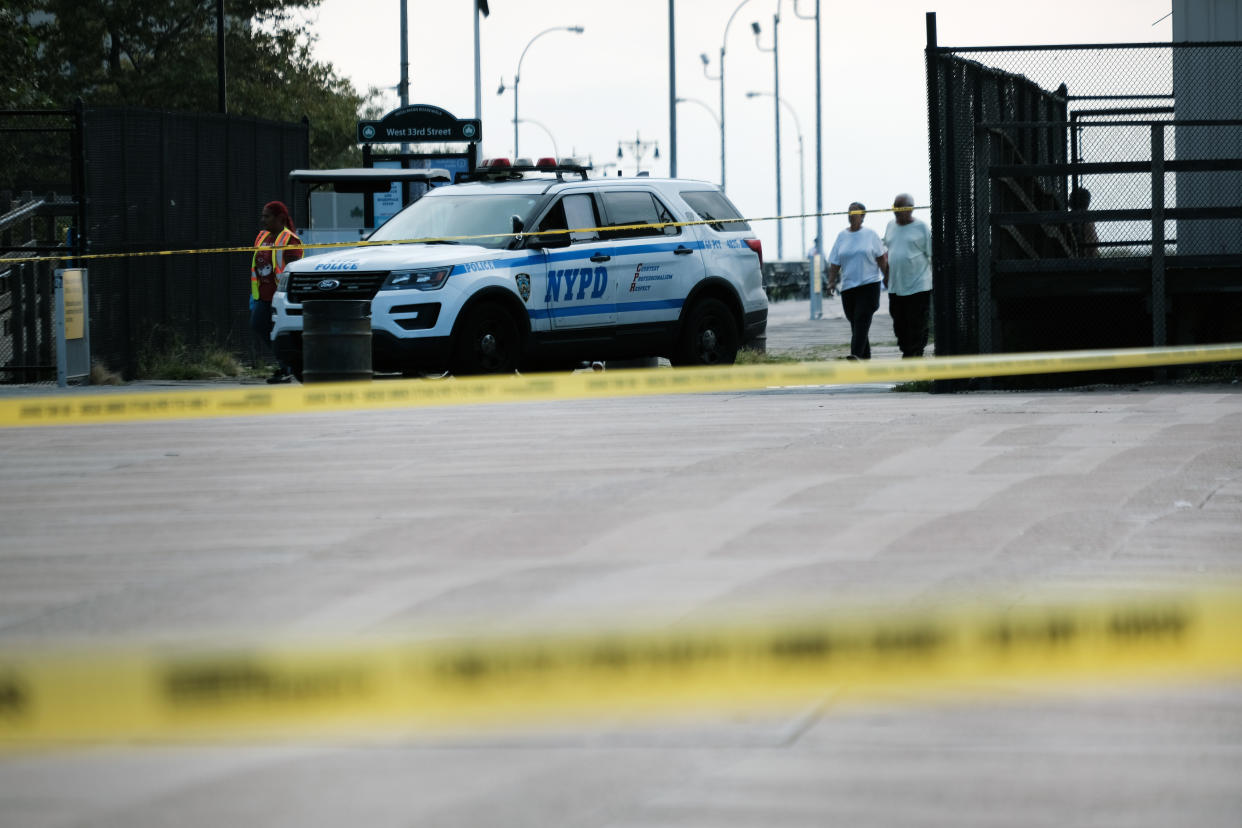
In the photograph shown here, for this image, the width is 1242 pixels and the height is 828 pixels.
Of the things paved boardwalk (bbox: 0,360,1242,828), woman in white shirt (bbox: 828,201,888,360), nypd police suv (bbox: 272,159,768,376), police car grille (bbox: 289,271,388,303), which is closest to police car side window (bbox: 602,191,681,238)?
nypd police suv (bbox: 272,159,768,376)

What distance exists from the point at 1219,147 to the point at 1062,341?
4.04 metres

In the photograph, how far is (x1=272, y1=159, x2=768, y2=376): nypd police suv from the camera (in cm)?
1602

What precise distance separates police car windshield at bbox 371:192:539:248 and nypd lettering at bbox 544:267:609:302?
0.53 m

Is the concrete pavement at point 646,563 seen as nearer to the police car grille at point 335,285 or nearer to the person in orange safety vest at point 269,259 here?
the police car grille at point 335,285

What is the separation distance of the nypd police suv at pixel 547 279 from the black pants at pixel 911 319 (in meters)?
1.34

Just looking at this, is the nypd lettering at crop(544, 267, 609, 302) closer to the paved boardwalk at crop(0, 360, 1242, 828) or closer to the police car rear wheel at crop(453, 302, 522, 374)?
the police car rear wheel at crop(453, 302, 522, 374)

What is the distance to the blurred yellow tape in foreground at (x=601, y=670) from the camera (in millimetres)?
5172

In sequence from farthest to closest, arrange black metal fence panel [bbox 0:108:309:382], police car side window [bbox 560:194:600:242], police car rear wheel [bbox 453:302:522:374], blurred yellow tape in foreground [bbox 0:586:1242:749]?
black metal fence panel [bbox 0:108:309:382]
police car side window [bbox 560:194:600:242]
police car rear wheel [bbox 453:302:522:374]
blurred yellow tape in foreground [bbox 0:586:1242:749]

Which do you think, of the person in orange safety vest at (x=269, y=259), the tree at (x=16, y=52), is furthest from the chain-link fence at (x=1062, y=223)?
the tree at (x=16, y=52)

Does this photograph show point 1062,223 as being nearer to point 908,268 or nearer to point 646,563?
point 908,268

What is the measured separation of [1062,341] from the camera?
53.9 feet

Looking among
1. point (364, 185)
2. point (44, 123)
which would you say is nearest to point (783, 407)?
point (364, 185)

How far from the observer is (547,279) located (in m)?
16.7

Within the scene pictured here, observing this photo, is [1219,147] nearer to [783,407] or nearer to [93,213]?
[783,407]
